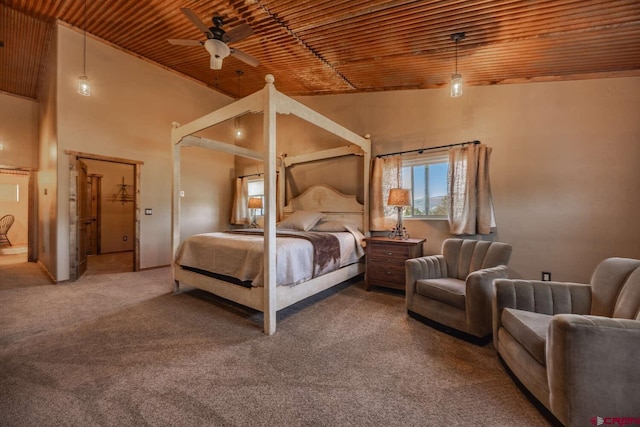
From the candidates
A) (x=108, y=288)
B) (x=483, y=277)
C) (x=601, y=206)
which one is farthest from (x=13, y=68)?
(x=601, y=206)

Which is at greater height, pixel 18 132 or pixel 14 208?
pixel 18 132

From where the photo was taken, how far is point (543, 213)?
3.34m

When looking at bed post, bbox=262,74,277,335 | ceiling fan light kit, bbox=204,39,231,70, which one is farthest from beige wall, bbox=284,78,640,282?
ceiling fan light kit, bbox=204,39,231,70

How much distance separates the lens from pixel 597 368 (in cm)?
125

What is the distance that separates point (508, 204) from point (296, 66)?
369cm

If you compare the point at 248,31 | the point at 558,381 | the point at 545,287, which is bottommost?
the point at 558,381

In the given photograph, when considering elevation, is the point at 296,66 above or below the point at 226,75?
below

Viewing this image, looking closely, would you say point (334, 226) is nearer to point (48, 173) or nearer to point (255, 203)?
point (255, 203)

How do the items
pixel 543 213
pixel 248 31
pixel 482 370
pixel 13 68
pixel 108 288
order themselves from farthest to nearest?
pixel 13 68 → pixel 108 288 → pixel 543 213 → pixel 248 31 → pixel 482 370

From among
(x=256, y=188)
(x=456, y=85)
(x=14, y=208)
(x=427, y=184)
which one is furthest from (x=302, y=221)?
(x=14, y=208)

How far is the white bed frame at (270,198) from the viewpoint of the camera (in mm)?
2486

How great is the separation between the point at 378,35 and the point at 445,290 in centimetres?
292

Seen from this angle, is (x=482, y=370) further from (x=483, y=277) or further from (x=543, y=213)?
(x=543, y=213)
